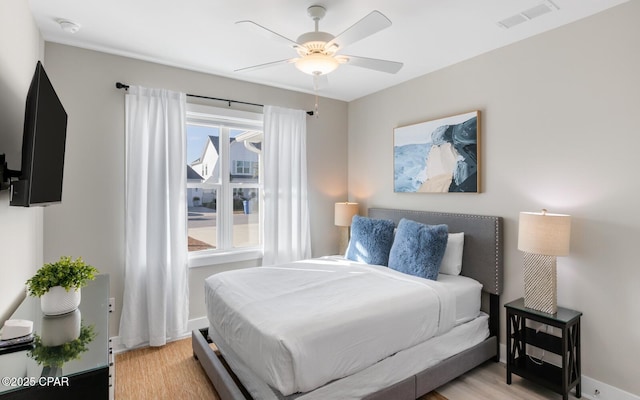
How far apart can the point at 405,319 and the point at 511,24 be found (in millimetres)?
2338

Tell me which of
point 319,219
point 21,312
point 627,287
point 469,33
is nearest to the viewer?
point 21,312

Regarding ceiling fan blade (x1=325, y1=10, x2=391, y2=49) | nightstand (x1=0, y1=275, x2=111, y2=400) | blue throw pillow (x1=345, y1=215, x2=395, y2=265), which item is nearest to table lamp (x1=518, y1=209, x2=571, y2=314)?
blue throw pillow (x1=345, y1=215, x2=395, y2=265)

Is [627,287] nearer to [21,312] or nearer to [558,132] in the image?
[558,132]

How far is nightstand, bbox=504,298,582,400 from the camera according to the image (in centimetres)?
222

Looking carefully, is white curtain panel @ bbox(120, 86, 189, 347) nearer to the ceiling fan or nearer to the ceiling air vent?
the ceiling fan

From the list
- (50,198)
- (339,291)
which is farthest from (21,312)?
(339,291)

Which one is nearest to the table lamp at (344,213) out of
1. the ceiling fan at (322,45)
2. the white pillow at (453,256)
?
the white pillow at (453,256)

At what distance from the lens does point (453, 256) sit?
301 cm

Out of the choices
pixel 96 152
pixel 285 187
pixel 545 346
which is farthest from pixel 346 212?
pixel 96 152

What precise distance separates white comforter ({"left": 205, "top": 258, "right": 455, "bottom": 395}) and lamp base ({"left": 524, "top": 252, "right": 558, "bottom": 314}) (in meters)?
0.57

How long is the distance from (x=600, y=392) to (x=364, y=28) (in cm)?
297

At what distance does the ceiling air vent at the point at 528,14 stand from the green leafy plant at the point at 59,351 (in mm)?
3237

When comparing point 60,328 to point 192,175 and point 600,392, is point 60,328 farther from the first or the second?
point 600,392

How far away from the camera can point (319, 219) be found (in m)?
4.38
